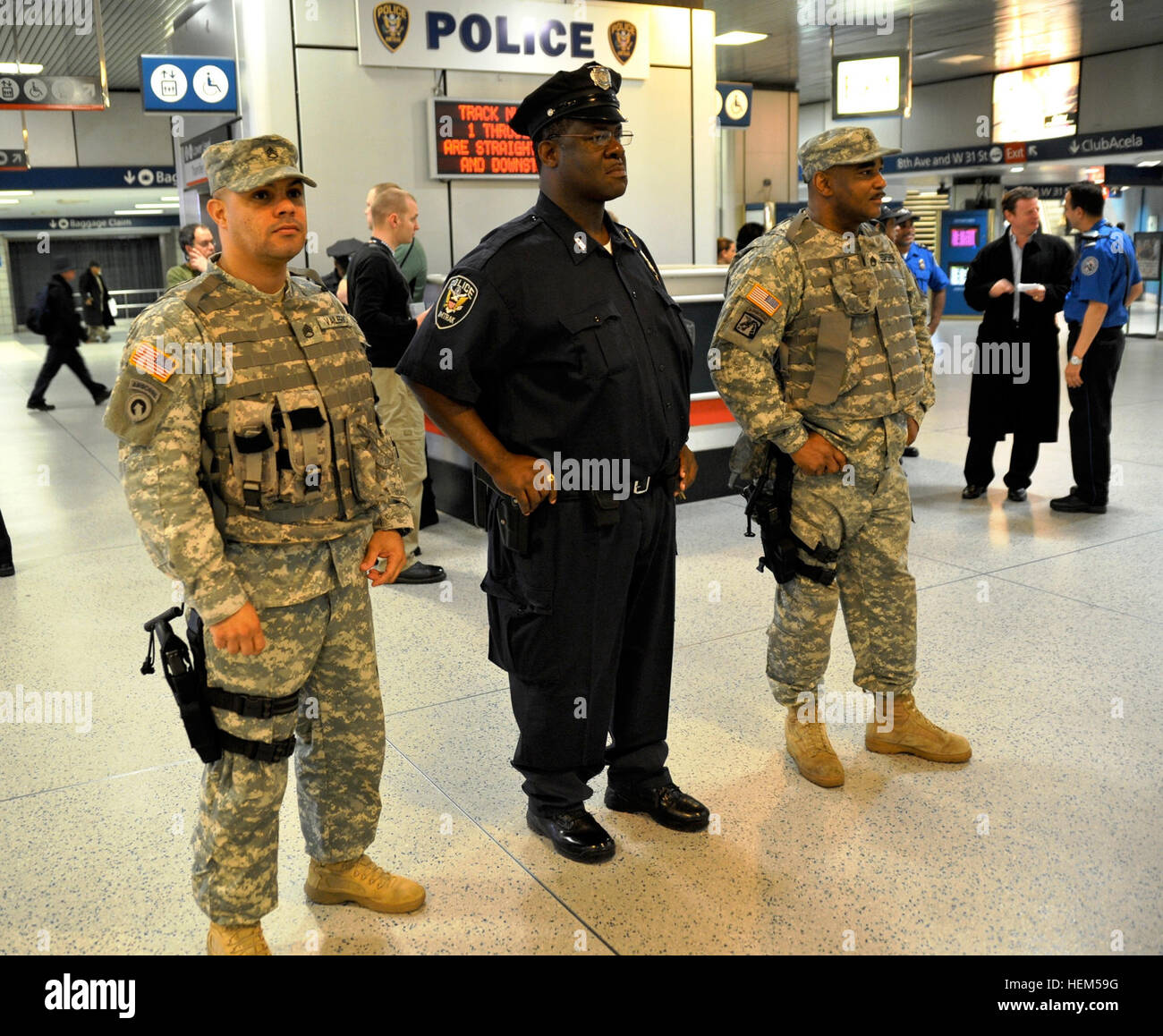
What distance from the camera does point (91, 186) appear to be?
17.4 metres

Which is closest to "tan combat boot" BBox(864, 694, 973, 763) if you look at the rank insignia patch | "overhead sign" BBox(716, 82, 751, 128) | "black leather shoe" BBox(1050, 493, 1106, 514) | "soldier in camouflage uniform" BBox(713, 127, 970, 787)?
"soldier in camouflage uniform" BBox(713, 127, 970, 787)

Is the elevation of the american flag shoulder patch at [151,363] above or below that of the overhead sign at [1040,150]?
below

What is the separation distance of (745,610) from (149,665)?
111 inches

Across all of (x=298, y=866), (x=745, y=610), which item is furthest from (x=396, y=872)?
(x=745, y=610)

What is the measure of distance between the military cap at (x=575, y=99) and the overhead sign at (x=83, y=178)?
16764mm

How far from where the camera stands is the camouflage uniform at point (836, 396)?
2.85m

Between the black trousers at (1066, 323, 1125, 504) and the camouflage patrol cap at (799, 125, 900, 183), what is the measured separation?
3567 millimetres

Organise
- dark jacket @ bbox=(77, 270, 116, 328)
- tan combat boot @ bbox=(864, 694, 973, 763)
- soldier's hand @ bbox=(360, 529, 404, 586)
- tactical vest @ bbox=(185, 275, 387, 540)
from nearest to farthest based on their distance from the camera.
Result: tactical vest @ bbox=(185, 275, 387, 540) < soldier's hand @ bbox=(360, 529, 404, 586) < tan combat boot @ bbox=(864, 694, 973, 763) < dark jacket @ bbox=(77, 270, 116, 328)

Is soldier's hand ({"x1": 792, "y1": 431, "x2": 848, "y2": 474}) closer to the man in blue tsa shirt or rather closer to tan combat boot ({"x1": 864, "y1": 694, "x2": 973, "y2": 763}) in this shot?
tan combat boot ({"x1": 864, "y1": 694, "x2": 973, "y2": 763})

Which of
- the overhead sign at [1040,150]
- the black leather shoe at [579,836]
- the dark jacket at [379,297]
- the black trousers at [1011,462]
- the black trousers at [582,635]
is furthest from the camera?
the overhead sign at [1040,150]

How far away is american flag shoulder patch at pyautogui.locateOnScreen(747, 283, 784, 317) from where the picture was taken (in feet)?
9.24

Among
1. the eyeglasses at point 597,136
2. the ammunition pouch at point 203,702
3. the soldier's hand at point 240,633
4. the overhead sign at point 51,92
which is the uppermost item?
the overhead sign at point 51,92

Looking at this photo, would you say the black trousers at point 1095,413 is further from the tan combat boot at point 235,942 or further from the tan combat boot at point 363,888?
the tan combat boot at point 235,942

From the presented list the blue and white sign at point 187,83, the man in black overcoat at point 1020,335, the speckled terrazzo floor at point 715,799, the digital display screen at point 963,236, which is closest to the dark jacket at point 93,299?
the blue and white sign at point 187,83
